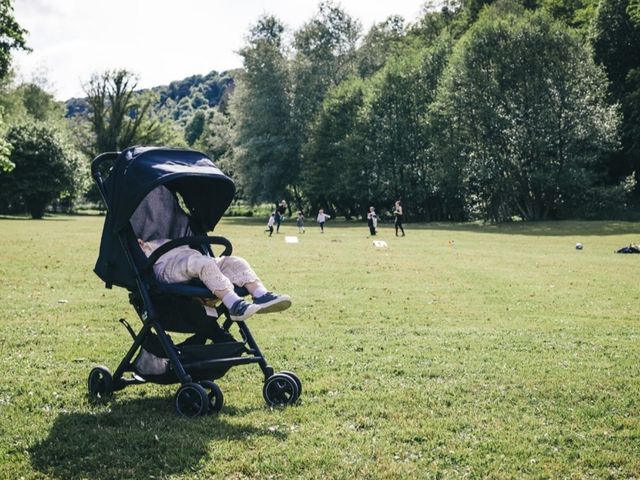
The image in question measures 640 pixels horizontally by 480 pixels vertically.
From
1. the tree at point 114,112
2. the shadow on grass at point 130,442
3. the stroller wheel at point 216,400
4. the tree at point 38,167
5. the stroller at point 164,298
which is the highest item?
the tree at point 114,112

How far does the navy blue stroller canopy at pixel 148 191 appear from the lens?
22.2ft

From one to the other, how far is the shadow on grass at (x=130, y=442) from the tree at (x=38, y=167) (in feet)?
225

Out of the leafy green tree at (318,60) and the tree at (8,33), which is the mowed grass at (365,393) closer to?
the tree at (8,33)

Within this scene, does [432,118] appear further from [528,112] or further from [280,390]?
[280,390]

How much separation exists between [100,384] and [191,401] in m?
1.20

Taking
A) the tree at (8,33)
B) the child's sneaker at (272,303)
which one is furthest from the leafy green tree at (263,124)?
the child's sneaker at (272,303)

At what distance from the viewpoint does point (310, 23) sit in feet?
258

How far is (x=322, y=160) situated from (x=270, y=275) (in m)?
55.3

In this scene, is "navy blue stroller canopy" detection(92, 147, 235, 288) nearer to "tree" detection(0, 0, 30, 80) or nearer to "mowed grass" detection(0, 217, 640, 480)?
"mowed grass" detection(0, 217, 640, 480)

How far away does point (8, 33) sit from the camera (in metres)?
31.2

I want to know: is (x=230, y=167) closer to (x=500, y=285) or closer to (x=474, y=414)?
(x=500, y=285)

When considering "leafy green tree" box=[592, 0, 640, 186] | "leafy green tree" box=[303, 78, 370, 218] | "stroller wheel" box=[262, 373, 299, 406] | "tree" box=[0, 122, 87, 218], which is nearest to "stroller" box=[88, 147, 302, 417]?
"stroller wheel" box=[262, 373, 299, 406]

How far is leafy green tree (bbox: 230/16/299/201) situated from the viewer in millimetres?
75875

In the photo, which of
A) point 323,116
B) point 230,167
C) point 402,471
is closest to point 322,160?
Result: point 323,116
